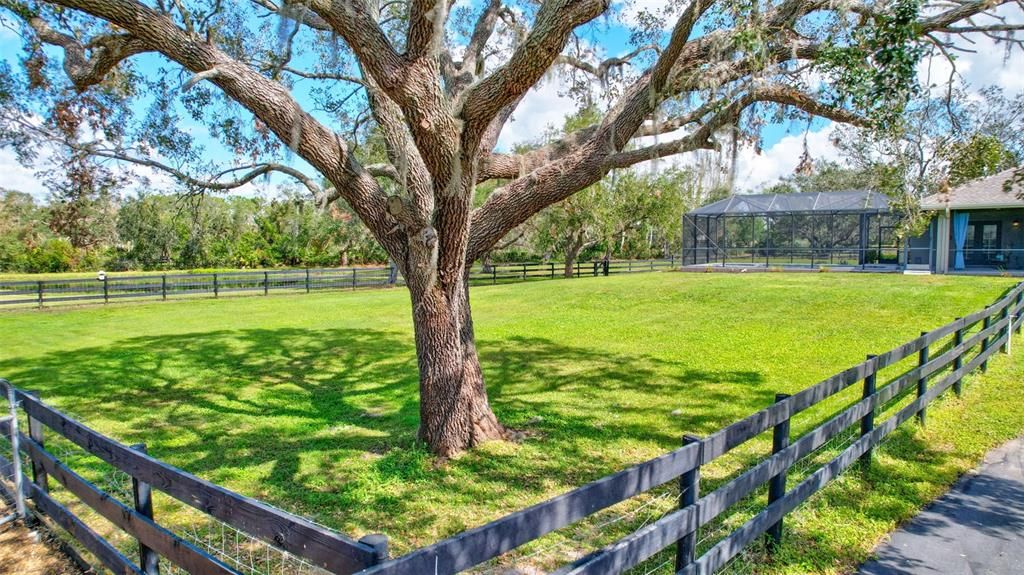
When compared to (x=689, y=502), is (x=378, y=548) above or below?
above

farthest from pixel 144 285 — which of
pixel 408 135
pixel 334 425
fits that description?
pixel 408 135

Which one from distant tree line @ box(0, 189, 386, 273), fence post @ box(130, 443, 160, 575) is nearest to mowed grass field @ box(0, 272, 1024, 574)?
fence post @ box(130, 443, 160, 575)

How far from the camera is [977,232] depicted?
974 inches

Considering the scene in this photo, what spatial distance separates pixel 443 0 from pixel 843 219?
3305 centimetres

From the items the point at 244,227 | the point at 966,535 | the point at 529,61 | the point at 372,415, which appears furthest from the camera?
the point at 244,227

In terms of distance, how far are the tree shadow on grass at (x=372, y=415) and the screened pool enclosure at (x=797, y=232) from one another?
20.1 meters

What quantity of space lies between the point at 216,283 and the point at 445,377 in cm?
2227

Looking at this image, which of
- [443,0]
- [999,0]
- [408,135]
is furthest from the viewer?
[408,135]

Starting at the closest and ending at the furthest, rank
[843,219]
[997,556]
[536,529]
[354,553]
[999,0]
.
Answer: [354,553]
[536,529]
[997,556]
[999,0]
[843,219]

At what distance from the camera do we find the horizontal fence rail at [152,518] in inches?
74.1

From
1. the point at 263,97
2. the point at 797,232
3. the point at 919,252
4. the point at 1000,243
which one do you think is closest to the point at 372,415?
the point at 263,97

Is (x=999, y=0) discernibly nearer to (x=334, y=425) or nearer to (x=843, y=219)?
(x=334, y=425)

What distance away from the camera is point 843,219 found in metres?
31.6

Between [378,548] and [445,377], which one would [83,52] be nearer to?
[445,377]
